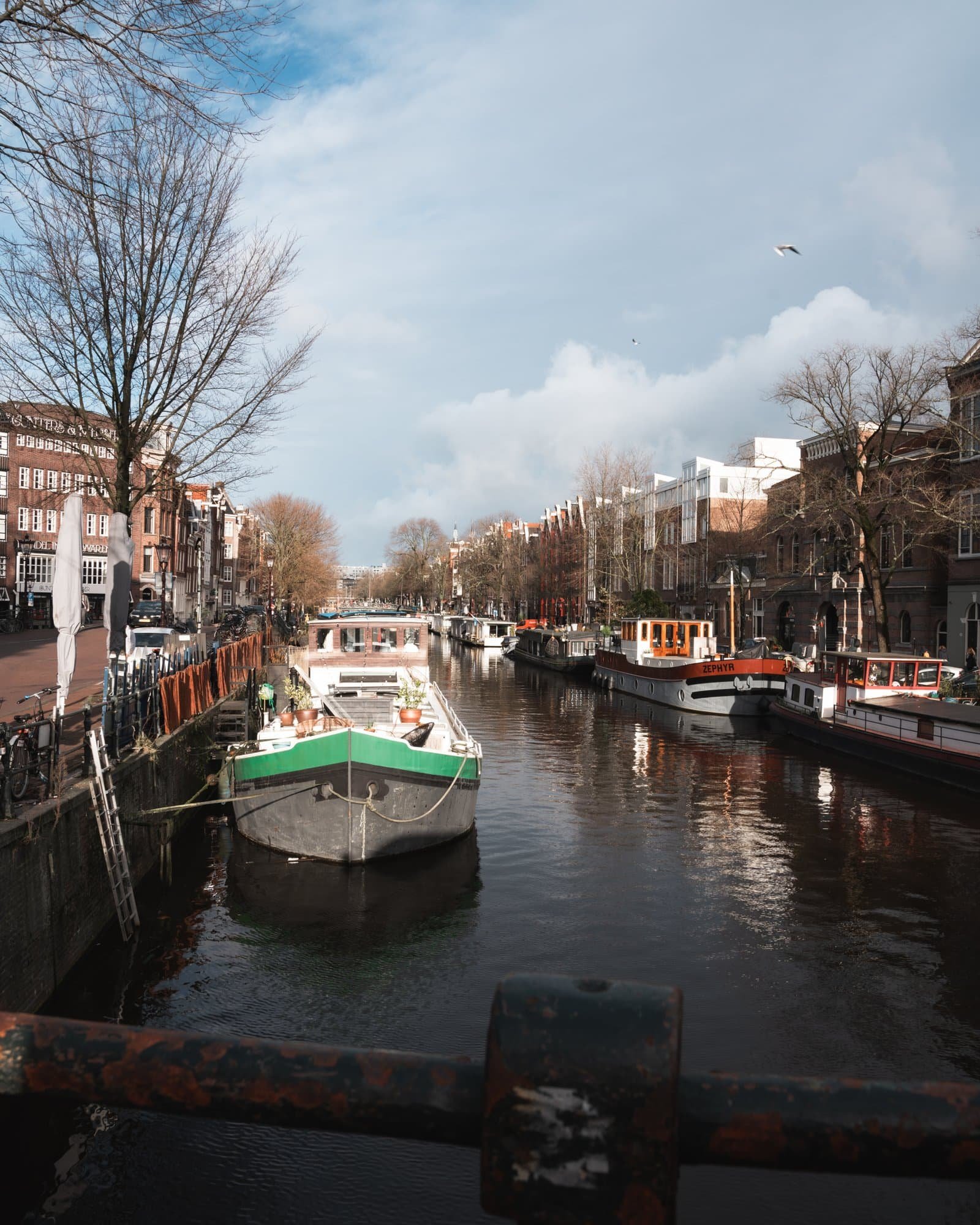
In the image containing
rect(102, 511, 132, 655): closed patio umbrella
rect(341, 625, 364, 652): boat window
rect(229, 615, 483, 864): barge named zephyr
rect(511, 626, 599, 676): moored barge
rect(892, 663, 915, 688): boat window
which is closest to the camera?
rect(229, 615, 483, 864): barge named zephyr

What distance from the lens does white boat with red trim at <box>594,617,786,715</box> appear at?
36.6m

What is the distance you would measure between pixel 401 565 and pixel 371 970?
129989mm

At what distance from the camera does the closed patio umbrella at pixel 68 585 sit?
1362 cm

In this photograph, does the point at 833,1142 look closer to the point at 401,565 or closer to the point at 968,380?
the point at 968,380

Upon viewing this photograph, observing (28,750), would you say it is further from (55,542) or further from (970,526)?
(55,542)

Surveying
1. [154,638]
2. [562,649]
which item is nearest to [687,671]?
[154,638]

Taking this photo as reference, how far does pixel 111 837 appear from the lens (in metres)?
11.8

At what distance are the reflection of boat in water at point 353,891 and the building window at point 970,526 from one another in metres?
19.7

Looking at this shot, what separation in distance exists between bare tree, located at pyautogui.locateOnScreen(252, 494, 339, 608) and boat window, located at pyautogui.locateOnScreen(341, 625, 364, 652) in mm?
57885

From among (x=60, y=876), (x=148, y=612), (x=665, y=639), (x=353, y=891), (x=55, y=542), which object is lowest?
(x=353, y=891)

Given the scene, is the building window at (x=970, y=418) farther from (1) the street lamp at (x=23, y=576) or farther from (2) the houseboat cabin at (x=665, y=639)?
(1) the street lamp at (x=23, y=576)

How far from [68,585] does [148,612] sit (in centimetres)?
3189

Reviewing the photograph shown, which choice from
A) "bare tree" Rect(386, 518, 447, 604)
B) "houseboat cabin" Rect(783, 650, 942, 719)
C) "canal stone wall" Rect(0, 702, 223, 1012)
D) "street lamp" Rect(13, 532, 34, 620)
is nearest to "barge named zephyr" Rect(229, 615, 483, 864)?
"canal stone wall" Rect(0, 702, 223, 1012)

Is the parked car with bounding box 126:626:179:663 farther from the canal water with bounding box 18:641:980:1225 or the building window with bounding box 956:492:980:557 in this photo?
the building window with bounding box 956:492:980:557
